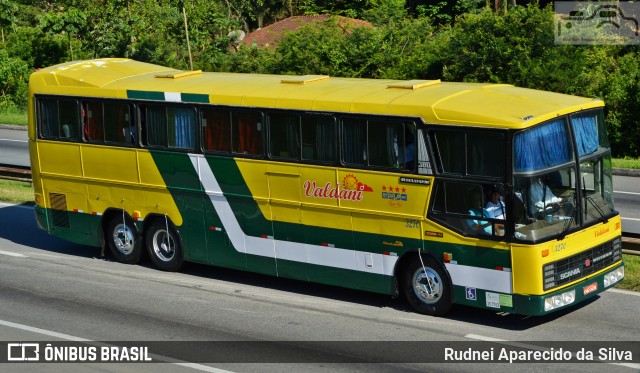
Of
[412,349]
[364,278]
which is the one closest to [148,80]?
[364,278]

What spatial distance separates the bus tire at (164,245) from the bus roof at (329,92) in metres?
2.36

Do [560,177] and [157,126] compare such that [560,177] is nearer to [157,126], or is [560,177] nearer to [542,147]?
[542,147]

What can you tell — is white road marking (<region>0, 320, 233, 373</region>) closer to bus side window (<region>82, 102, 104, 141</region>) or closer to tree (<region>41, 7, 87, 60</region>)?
bus side window (<region>82, 102, 104, 141</region>)

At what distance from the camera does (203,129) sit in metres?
17.4

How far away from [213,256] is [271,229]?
1510 millimetres

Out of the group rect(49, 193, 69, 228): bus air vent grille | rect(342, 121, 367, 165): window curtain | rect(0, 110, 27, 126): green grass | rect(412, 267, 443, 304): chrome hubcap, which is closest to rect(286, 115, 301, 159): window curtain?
rect(342, 121, 367, 165): window curtain

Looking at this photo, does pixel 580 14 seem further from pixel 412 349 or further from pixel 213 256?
pixel 412 349

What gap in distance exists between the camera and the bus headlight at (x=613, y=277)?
1491 centimetres

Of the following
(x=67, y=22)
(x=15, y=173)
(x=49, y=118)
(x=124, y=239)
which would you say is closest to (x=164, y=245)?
(x=124, y=239)

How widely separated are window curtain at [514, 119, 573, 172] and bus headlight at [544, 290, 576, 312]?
1743mm

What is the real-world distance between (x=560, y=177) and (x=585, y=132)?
0.91m

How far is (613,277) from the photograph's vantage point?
1506 centimetres

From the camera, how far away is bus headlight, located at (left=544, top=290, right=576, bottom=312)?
545 inches

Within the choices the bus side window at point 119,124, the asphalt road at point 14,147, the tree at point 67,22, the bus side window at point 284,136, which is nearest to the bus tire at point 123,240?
the bus side window at point 119,124
